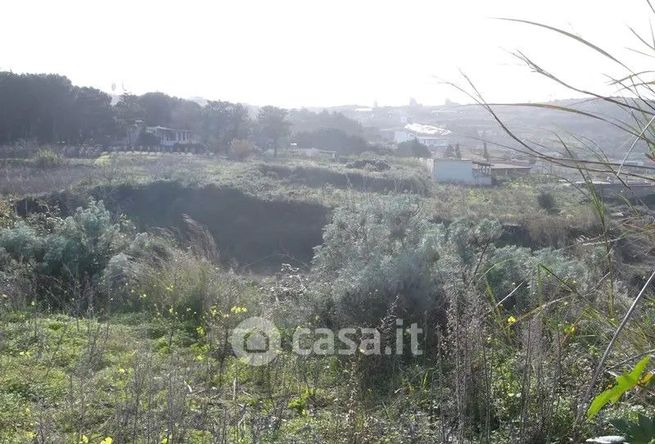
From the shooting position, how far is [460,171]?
40.0 meters

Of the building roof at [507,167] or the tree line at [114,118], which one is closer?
the building roof at [507,167]

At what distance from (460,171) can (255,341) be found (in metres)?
36.4

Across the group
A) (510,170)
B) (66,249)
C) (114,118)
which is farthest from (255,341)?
(114,118)

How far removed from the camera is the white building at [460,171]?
3941 centimetres

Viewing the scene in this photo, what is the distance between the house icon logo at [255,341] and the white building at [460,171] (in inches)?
1373

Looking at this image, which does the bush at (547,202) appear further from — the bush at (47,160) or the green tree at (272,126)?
the green tree at (272,126)

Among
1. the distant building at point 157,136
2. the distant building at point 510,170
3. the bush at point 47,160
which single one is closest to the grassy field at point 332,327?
the bush at point 47,160

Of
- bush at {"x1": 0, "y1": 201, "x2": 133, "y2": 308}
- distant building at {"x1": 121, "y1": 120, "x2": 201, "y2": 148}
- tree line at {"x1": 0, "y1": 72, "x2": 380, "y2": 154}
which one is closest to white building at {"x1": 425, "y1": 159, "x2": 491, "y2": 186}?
tree line at {"x1": 0, "y1": 72, "x2": 380, "y2": 154}

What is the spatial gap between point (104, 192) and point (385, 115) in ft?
306

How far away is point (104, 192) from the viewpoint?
2444cm

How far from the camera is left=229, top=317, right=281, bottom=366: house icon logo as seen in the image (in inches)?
173

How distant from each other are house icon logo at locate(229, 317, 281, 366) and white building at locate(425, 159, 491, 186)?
114 feet

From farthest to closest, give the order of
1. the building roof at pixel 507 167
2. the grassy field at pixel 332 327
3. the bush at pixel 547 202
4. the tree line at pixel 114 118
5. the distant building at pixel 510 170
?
the tree line at pixel 114 118 < the building roof at pixel 507 167 < the distant building at pixel 510 170 < the bush at pixel 547 202 < the grassy field at pixel 332 327

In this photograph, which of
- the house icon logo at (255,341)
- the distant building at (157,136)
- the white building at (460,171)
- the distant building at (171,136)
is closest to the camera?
the house icon logo at (255,341)
